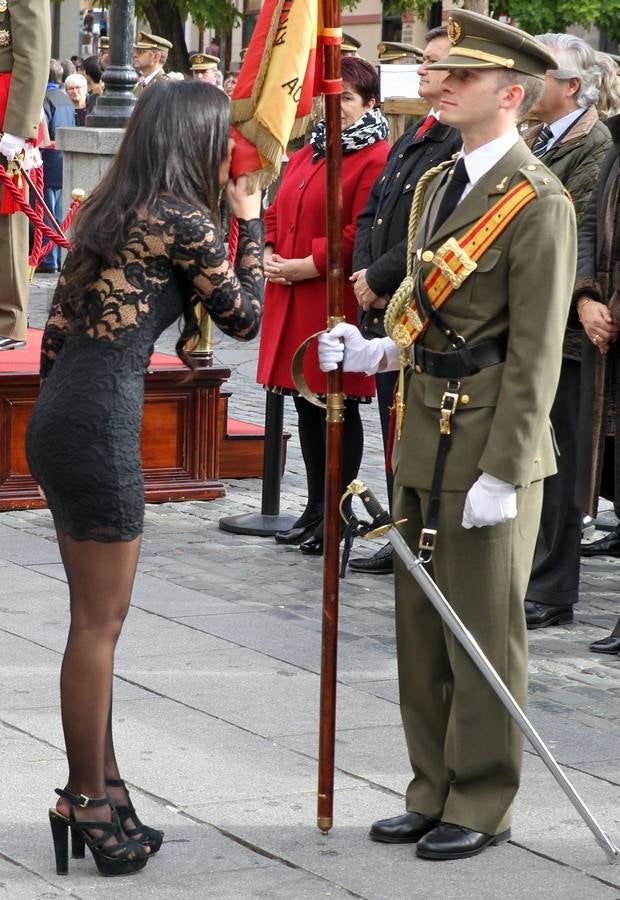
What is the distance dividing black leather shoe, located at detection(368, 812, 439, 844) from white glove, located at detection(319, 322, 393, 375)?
1.15 m

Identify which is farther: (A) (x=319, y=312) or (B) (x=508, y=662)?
(A) (x=319, y=312)

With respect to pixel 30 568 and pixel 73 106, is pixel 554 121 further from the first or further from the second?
pixel 73 106

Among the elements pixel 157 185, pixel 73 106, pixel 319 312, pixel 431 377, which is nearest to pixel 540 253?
pixel 431 377

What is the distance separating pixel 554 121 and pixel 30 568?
2.84m

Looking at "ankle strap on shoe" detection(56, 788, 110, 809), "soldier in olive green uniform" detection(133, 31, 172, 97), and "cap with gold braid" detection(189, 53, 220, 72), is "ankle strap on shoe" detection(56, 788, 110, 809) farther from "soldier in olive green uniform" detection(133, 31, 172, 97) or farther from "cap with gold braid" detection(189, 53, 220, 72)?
"soldier in olive green uniform" detection(133, 31, 172, 97)

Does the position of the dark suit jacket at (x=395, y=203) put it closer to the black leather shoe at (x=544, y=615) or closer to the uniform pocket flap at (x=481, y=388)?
the black leather shoe at (x=544, y=615)

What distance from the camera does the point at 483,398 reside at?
152 inches

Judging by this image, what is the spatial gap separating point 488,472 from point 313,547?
3452 mm

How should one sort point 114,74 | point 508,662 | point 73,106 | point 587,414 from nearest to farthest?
1. point 508,662
2. point 587,414
3. point 114,74
4. point 73,106

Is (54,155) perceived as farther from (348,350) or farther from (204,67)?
(348,350)

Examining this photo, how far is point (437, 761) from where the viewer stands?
13.4ft

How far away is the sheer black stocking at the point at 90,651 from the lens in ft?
12.2

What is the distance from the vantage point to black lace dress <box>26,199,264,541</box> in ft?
12.0

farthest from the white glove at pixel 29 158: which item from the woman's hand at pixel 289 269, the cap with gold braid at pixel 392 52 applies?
the cap with gold braid at pixel 392 52
